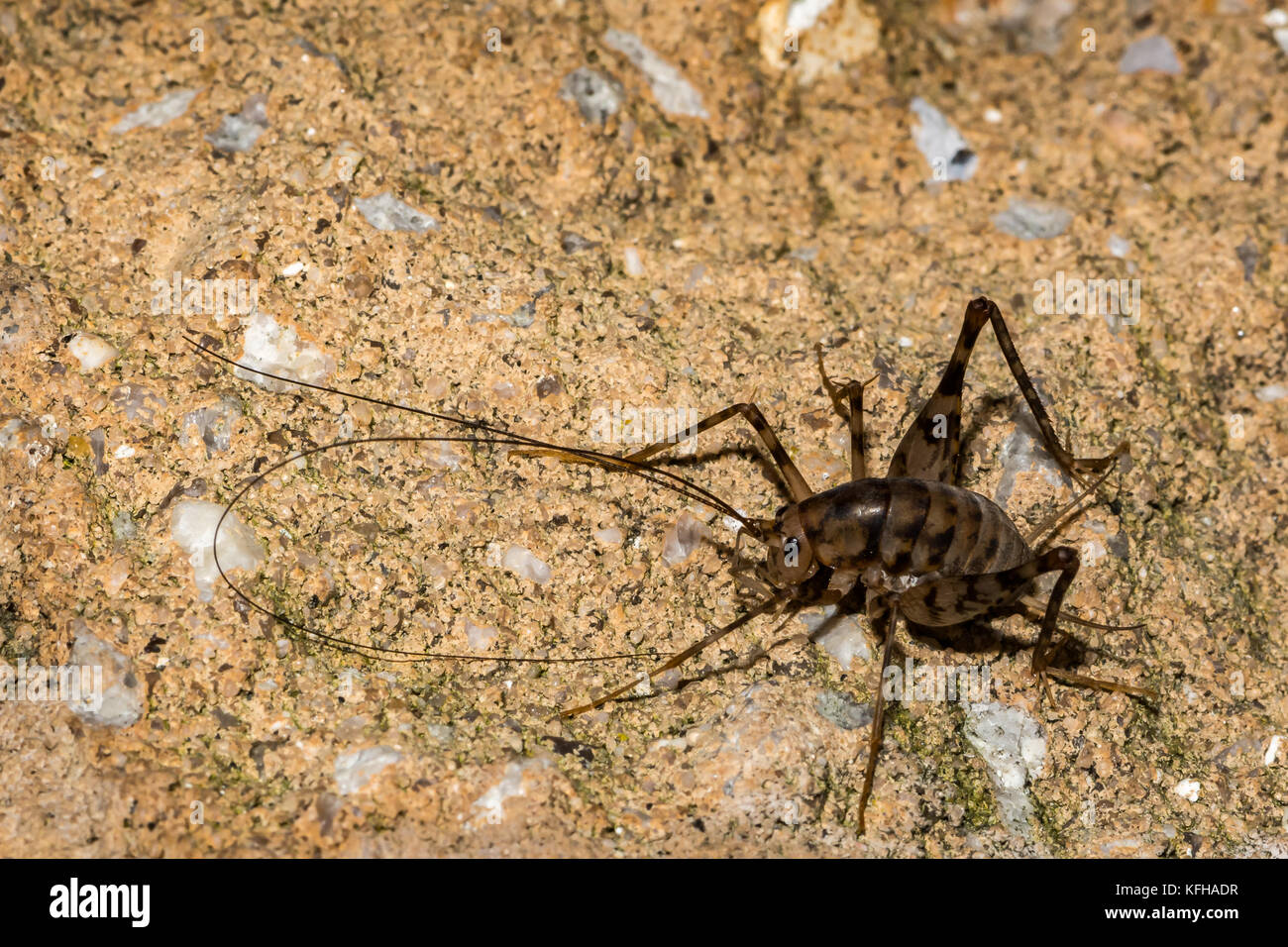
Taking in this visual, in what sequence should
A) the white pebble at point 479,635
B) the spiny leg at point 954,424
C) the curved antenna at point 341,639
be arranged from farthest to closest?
the spiny leg at point 954,424, the white pebble at point 479,635, the curved antenna at point 341,639

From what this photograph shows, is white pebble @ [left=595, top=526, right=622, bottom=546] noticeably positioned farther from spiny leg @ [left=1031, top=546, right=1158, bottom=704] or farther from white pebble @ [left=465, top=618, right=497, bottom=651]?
spiny leg @ [left=1031, top=546, right=1158, bottom=704]

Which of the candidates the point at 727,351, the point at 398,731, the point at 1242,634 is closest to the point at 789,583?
the point at 727,351

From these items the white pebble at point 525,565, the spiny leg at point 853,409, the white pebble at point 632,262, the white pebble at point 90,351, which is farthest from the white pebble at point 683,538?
the white pebble at point 90,351

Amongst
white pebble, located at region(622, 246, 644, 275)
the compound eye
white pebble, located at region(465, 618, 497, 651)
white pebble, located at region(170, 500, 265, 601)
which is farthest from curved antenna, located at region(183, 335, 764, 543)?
white pebble, located at region(622, 246, 644, 275)

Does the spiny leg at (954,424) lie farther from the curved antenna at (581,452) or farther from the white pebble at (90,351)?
the white pebble at (90,351)

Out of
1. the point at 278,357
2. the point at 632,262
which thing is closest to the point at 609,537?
the point at 632,262
